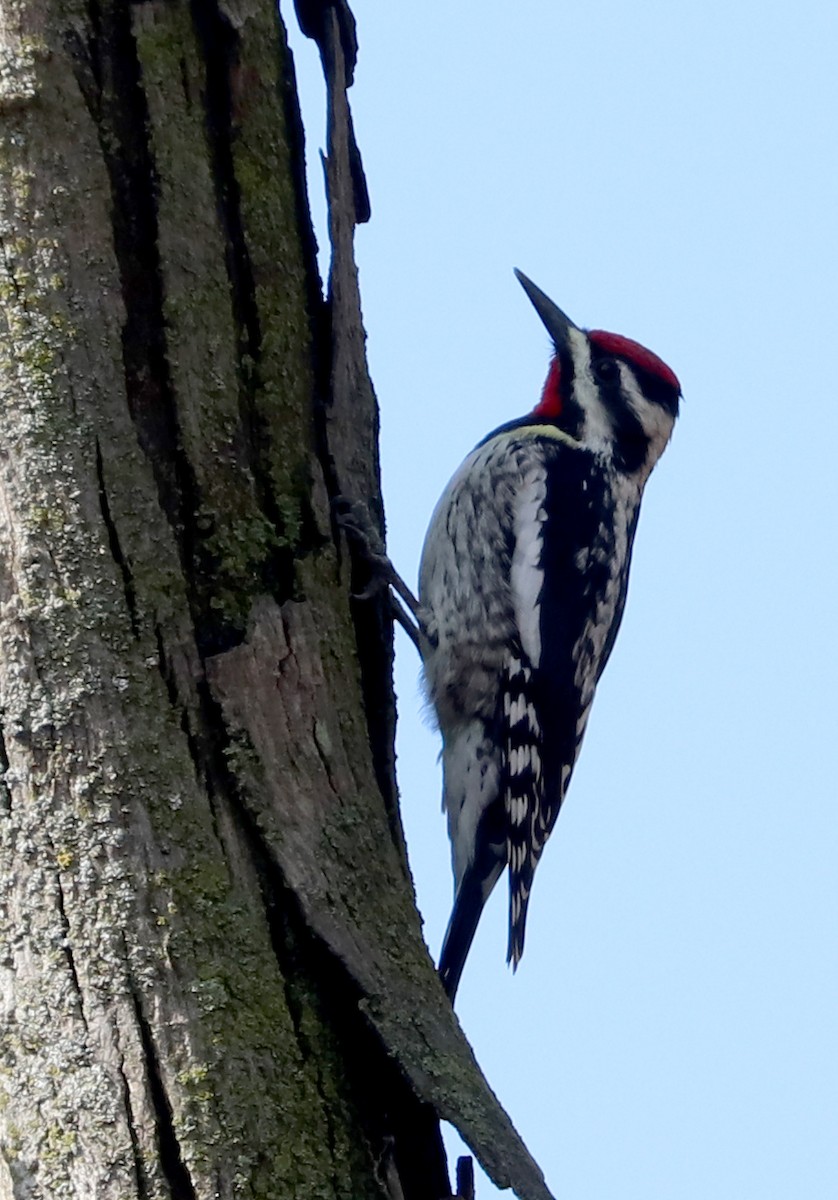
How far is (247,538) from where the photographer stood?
6.82 ft

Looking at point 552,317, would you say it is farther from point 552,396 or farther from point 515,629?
point 515,629

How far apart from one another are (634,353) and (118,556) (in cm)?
302

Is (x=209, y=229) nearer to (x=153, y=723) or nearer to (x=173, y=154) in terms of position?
(x=173, y=154)

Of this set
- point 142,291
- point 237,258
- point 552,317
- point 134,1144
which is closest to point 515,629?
point 552,317

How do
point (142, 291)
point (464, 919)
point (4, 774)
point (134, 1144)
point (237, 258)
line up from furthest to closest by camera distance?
point (464, 919)
point (237, 258)
point (142, 291)
point (4, 774)
point (134, 1144)

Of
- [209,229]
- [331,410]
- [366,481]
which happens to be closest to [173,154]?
[209,229]

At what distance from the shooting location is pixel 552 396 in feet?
15.2

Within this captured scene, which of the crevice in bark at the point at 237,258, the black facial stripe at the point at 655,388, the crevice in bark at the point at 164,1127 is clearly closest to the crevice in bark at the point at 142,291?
the crevice in bark at the point at 237,258

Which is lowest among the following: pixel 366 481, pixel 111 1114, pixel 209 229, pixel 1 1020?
pixel 111 1114

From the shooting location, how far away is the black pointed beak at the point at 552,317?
4730 millimetres

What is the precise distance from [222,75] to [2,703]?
40.5 inches

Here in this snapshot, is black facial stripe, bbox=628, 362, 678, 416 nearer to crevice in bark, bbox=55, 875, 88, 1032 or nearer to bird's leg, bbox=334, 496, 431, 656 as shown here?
bird's leg, bbox=334, 496, 431, 656

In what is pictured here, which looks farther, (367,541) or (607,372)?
(607,372)

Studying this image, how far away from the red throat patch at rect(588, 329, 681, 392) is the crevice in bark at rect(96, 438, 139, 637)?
2.97 meters
